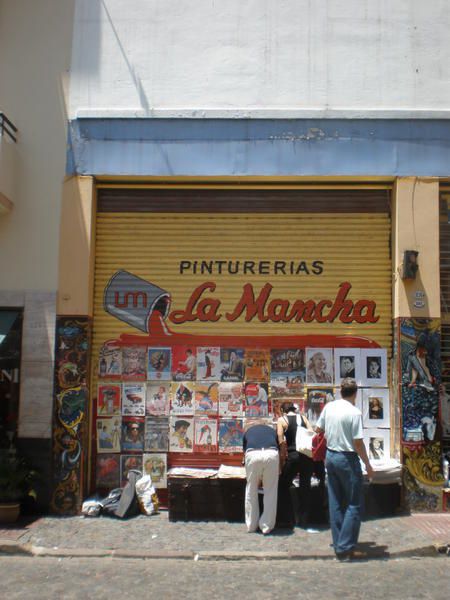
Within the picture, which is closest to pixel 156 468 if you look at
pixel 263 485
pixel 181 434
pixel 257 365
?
pixel 181 434

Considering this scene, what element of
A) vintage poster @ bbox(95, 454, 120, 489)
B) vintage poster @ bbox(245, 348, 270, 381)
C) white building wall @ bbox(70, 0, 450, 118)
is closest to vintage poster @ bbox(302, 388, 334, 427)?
vintage poster @ bbox(245, 348, 270, 381)

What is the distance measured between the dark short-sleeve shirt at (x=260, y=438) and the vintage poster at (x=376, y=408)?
193 cm

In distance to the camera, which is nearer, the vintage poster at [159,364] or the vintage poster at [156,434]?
the vintage poster at [156,434]

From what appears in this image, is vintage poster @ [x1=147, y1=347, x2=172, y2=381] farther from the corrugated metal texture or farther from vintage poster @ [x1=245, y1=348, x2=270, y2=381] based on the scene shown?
vintage poster @ [x1=245, y1=348, x2=270, y2=381]

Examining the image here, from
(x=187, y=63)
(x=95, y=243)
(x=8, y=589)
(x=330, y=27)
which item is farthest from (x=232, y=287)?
(x=8, y=589)

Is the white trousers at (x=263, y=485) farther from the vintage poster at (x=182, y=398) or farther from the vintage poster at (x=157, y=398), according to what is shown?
the vintage poster at (x=157, y=398)

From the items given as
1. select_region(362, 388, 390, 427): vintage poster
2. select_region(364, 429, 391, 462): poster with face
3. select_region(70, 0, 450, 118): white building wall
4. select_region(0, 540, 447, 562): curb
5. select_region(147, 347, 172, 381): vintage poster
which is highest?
select_region(70, 0, 450, 118): white building wall

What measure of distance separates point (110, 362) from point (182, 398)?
4.20ft

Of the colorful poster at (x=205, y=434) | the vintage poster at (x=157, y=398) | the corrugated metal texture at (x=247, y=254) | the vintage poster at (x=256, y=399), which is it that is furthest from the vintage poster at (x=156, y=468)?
the corrugated metal texture at (x=247, y=254)

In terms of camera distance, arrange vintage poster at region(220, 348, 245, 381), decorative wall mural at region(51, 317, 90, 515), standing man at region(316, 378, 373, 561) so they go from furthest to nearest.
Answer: vintage poster at region(220, 348, 245, 381), decorative wall mural at region(51, 317, 90, 515), standing man at region(316, 378, 373, 561)

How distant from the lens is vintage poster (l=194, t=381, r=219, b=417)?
10102 mm

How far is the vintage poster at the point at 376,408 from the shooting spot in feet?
32.7

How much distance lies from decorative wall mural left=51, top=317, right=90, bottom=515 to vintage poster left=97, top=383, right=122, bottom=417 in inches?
18.1

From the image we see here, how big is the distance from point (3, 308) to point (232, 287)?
3617 mm
